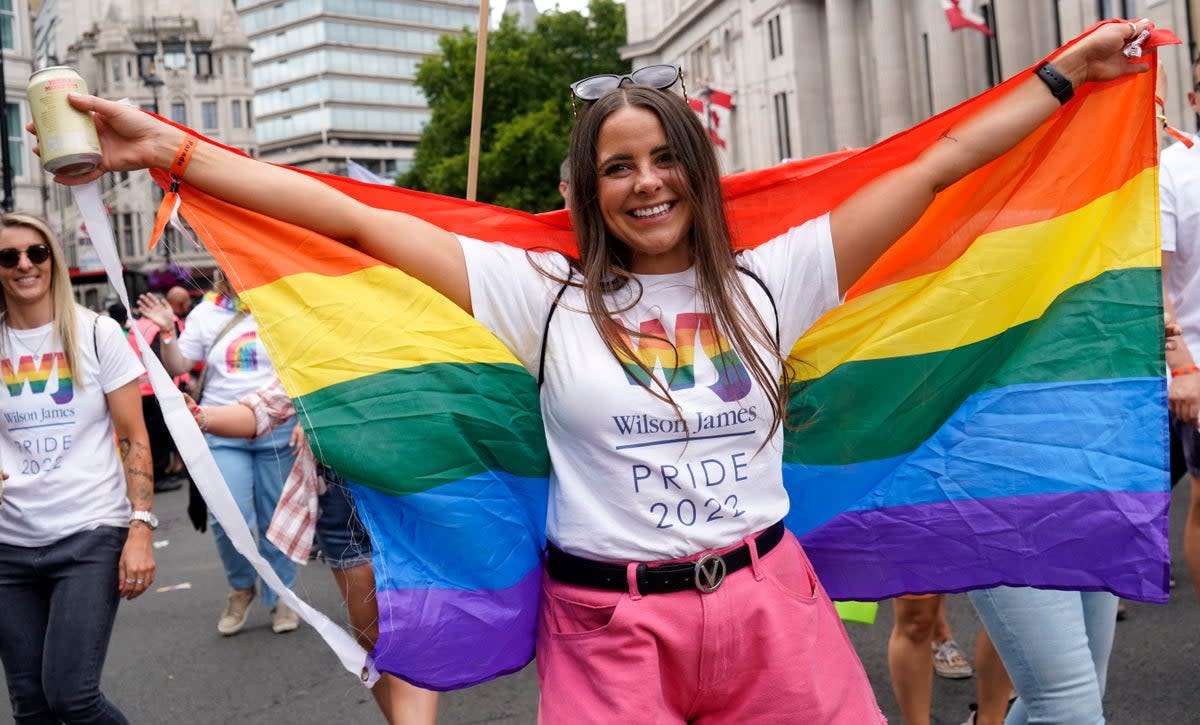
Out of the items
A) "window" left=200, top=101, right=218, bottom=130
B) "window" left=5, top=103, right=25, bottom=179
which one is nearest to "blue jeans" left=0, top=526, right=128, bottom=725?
"window" left=5, top=103, right=25, bottom=179

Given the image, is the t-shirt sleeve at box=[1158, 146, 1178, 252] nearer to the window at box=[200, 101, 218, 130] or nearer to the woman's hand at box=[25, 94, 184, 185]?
the woman's hand at box=[25, 94, 184, 185]

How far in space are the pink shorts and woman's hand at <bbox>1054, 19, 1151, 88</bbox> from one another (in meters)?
1.37

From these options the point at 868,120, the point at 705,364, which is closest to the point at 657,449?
the point at 705,364

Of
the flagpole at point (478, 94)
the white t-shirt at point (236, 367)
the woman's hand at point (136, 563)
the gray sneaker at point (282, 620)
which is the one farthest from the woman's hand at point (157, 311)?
the flagpole at point (478, 94)

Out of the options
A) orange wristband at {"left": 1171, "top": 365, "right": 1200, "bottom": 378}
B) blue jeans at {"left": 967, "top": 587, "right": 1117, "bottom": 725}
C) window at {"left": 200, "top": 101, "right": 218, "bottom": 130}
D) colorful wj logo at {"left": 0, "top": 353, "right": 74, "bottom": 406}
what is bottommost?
blue jeans at {"left": 967, "top": 587, "right": 1117, "bottom": 725}

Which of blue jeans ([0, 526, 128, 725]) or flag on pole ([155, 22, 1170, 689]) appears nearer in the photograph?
flag on pole ([155, 22, 1170, 689])

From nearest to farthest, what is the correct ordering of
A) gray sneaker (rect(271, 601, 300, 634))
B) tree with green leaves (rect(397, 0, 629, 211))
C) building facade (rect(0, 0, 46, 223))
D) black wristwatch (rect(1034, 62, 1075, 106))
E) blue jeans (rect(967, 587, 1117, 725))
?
black wristwatch (rect(1034, 62, 1075, 106)) → blue jeans (rect(967, 587, 1117, 725)) → gray sneaker (rect(271, 601, 300, 634)) → building facade (rect(0, 0, 46, 223)) → tree with green leaves (rect(397, 0, 629, 211))

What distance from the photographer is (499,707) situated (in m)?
5.84

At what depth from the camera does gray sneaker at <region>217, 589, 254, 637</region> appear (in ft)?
25.3

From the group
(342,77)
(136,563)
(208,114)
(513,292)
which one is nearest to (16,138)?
(136,563)

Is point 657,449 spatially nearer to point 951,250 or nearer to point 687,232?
point 687,232

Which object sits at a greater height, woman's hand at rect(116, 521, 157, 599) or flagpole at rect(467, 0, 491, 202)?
flagpole at rect(467, 0, 491, 202)

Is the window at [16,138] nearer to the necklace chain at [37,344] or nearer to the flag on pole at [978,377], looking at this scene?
the necklace chain at [37,344]

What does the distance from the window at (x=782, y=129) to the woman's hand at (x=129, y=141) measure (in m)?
41.3
